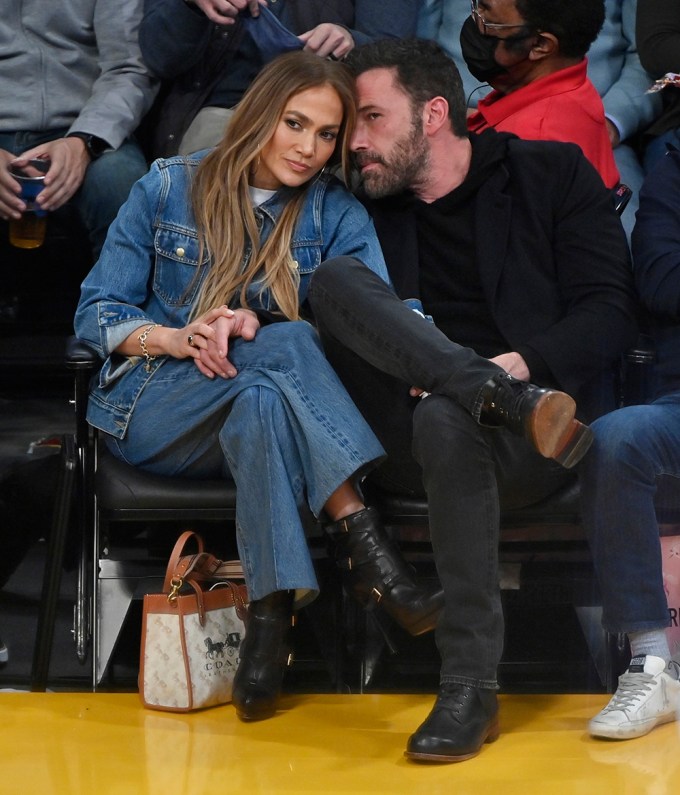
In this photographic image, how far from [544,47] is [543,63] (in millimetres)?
39

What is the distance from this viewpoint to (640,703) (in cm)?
225

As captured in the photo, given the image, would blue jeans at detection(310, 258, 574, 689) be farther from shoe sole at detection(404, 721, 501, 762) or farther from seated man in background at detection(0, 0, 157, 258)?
seated man in background at detection(0, 0, 157, 258)

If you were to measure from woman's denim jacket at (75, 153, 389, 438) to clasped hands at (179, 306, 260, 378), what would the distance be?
0.11 metres

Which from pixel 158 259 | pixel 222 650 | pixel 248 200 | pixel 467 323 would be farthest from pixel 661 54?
pixel 222 650

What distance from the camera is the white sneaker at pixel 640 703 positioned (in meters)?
2.24

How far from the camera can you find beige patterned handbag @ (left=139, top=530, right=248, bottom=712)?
2.39m

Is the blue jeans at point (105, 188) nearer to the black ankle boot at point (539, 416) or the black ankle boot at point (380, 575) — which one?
the black ankle boot at point (380, 575)

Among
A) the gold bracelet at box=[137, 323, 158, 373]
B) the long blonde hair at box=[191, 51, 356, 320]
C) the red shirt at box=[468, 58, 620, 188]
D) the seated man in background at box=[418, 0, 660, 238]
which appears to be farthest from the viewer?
the seated man in background at box=[418, 0, 660, 238]

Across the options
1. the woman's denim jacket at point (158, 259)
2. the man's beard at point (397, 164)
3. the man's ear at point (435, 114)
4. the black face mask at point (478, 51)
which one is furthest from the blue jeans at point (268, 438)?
the black face mask at point (478, 51)

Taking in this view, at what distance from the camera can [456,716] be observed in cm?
216

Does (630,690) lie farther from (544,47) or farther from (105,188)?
(105,188)

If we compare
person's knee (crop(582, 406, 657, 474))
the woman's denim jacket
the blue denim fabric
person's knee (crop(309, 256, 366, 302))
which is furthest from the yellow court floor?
the blue denim fabric

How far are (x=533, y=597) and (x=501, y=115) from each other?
121 cm

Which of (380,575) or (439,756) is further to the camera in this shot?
(380,575)
